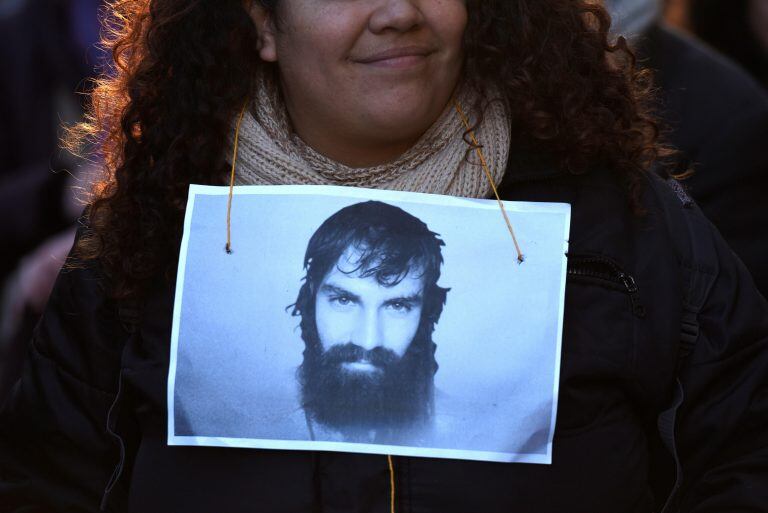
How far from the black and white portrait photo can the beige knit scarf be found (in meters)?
0.05

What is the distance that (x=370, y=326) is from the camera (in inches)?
77.2

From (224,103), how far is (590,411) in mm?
834

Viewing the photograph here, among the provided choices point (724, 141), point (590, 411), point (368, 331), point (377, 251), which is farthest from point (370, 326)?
point (724, 141)

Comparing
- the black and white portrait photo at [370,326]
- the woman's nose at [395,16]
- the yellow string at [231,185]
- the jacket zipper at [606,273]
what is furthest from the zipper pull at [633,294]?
the yellow string at [231,185]

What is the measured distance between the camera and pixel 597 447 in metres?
1.98

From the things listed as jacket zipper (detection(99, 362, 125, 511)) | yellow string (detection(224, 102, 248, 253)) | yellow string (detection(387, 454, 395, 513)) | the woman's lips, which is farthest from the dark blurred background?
yellow string (detection(387, 454, 395, 513))

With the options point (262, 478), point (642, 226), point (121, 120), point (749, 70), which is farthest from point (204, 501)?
point (749, 70)

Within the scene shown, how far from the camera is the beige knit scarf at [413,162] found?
206cm

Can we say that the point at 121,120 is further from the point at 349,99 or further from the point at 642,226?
the point at 642,226

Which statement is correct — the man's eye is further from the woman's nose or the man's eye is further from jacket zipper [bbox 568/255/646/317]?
the woman's nose

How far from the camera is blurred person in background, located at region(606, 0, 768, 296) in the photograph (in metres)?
2.91

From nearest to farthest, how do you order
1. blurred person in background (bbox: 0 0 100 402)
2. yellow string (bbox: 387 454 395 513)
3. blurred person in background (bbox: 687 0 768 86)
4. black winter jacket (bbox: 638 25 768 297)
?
yellow string (bbox: 387 454 395 513)
black winter jacket (bbox: 638 25 768 297)
blurred person in background (bbox: 0 0 100 402)
blurred person in background (bbox: 687 0 768 86)

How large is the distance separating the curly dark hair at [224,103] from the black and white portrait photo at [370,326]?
0.13 meters

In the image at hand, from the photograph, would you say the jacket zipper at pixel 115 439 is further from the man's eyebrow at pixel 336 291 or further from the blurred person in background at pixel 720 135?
the blurred person in background at pixel 720 135
